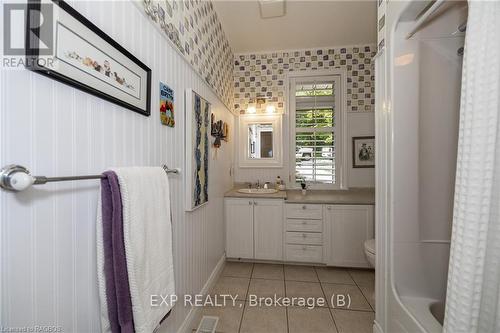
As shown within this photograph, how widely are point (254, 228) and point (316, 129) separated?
1.63m

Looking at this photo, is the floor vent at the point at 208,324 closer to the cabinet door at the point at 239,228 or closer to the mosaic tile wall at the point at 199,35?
the cabinet door at the point at 239,228

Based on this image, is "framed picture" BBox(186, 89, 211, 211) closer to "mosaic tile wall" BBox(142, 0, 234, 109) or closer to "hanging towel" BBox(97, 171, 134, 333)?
"mosaic tile wall" BBox(142, 0, 234, 109)

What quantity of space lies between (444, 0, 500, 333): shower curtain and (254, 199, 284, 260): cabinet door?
1.94 meters

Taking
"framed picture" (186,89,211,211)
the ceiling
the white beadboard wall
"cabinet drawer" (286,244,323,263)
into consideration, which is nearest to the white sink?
"cabinet drawer" (286,244,323,263)

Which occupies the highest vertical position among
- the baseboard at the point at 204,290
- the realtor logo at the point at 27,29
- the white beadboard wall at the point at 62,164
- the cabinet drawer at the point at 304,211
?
the realtor logo at the point at 27,29

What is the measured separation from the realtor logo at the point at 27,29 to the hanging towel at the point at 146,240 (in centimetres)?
40

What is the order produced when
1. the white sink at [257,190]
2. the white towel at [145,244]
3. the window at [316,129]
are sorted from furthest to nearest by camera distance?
1. the window at [316,129]
2. the white sink at [257,190]
3. the white towel at [145,244]

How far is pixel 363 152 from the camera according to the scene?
2988 millimetres

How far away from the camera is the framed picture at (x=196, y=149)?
5.07 feet

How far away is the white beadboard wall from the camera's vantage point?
54cm

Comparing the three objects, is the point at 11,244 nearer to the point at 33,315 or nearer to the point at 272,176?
the point at 33,315

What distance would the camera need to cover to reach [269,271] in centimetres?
252

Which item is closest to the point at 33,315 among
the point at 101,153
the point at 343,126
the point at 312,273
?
the point at 101,153

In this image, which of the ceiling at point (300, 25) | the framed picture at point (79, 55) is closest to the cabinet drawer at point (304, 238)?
the framed picture at point (79, 55)
